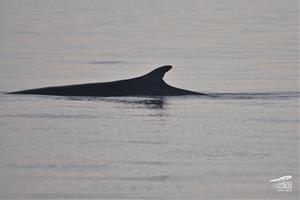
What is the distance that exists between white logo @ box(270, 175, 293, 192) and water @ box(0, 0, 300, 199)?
0.24ft

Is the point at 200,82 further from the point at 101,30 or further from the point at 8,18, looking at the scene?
the point at 8,18

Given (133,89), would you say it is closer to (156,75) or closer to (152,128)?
(156,75)

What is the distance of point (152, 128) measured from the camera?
16641 millimetres

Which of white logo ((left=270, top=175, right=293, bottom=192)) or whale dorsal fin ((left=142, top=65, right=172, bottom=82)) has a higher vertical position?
whale dorsal fin ((left=142, top=65, right=172, bottom=82))

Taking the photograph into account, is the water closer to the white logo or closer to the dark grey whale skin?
the white logo

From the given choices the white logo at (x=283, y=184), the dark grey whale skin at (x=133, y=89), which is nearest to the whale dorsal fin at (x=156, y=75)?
the dark grey whale skin at (x=133, y=89)

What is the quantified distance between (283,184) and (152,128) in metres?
4.17

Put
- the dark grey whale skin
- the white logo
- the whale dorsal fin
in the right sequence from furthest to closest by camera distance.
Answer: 1. the dark grey whale skin
2. the whale dorsal fin
3. the white logo

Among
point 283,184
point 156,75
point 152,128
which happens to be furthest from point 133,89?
point 283,184

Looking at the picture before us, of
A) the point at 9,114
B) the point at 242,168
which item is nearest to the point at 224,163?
the point at 242,168

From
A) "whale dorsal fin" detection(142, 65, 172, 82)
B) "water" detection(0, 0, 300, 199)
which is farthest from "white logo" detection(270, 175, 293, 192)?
"whale dorsal fin" detection(142, 65, 172, 82)

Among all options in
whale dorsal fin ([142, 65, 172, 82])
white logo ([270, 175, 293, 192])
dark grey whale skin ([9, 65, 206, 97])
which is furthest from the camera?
dark grey whale skin ([9, 65, 206, 97])

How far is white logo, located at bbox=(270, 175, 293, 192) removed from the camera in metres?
12.5

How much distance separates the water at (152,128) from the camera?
41.9 ft
